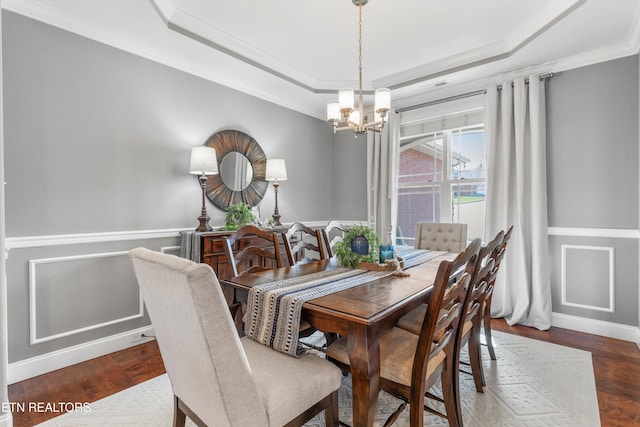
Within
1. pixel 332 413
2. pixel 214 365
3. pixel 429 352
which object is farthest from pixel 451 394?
pixel 214 365

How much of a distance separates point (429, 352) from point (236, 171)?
2871 millimetres

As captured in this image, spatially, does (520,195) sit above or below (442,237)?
above

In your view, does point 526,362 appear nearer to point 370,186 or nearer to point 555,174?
point 555,174

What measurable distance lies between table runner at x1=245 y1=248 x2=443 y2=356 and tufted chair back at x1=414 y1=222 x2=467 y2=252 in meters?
1.63

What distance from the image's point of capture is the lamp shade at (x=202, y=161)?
2.96m

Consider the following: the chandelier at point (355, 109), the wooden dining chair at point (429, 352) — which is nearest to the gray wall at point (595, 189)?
the chandelier at point (355, 109)

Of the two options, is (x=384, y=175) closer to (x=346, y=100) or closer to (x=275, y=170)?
(x=275, y=170)

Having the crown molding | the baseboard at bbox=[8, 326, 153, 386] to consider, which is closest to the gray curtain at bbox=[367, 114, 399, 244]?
the crown molding

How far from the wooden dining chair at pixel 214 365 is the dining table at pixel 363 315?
0.53 ft

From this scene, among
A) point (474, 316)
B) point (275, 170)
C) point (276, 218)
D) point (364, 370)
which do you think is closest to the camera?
point (364, 370)

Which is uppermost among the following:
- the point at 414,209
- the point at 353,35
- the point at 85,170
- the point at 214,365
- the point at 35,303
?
the point at 353,35

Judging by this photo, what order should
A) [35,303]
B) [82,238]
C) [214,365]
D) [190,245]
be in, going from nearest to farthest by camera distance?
[214,365] → [35,303] → [82,238] → [190,245]

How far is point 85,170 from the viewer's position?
2.50m

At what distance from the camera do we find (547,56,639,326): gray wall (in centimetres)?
285
